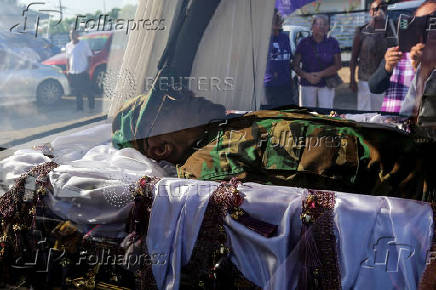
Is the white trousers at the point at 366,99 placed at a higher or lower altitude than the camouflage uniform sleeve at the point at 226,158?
higher

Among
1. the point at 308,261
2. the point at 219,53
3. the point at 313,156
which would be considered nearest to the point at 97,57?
the point at 219,53

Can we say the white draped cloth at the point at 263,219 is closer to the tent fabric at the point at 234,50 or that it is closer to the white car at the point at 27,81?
the white car at the point at 27,81

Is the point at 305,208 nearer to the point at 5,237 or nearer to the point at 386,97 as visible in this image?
the point at 5,237

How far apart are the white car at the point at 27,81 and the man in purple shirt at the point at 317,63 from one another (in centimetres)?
158

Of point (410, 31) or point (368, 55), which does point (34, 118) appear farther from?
point (410, 31)

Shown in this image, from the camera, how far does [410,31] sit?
97.0 inches

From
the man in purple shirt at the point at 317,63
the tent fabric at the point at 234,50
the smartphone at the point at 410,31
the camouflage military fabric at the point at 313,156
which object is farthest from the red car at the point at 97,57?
the smartphone at the point at 410,31

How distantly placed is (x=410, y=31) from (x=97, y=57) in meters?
1.86

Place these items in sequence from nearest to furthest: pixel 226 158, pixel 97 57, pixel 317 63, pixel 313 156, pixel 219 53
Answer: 1. pixel 313 156
2. pixel 226 158
3. pixel 97 57
4. pixel 219 53
5. pixel 317 63

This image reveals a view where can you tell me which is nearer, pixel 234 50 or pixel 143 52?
pixel 143 52

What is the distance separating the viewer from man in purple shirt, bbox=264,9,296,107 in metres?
2.66

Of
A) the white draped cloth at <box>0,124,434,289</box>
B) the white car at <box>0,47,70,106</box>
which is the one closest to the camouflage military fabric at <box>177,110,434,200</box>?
the white draped cloth at <box>0,124,434,289</box>

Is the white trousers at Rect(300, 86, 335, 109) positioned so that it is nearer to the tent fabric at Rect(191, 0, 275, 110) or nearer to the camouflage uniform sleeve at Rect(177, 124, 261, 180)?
the tent fabric at Rect(191, 0, 275, 110)

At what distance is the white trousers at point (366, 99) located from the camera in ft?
8.74
